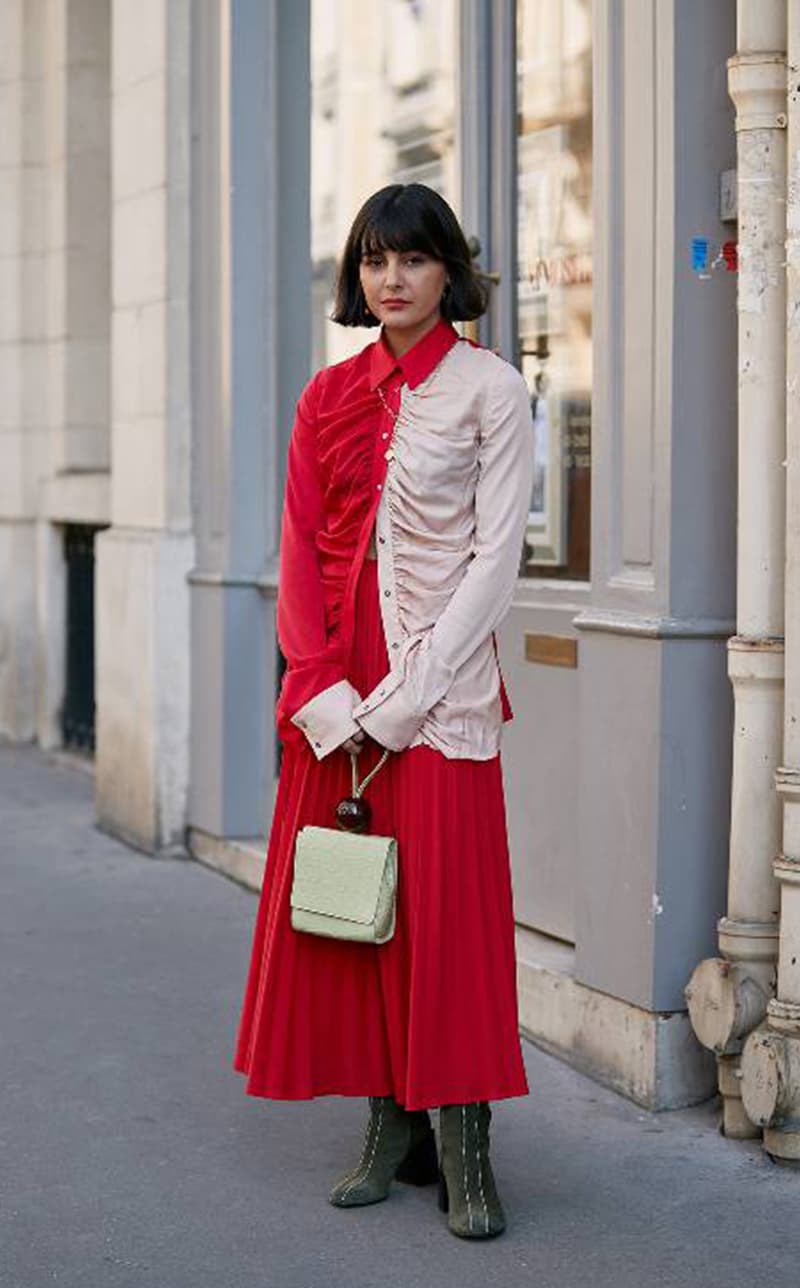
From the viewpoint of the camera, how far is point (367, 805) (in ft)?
15.4

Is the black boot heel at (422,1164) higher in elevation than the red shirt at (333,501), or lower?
lower

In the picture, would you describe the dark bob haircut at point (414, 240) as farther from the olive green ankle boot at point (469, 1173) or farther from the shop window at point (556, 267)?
the shop window at point (556, 267)

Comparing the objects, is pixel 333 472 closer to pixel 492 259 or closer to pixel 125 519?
pixel 492 259

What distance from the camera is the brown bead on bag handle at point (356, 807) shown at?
15.3ft

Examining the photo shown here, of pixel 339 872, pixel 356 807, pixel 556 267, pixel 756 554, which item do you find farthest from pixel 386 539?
pixel 556 267

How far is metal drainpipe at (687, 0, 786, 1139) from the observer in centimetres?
527

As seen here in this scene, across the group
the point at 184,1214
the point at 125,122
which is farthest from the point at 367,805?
the point at 125,122

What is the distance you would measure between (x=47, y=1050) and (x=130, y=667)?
10.5 ft

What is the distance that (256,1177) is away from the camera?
5.19 meters

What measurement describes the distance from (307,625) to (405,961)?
68 centimetres

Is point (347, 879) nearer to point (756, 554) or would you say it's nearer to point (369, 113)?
point (756, 554)

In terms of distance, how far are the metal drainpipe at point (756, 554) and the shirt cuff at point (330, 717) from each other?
1.07 meters

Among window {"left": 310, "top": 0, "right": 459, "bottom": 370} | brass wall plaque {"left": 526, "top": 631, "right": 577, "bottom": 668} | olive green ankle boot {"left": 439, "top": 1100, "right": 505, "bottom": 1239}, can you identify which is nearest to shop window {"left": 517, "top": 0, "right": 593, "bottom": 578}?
brass wall plaque {"left": 526, "top": 631, "right": 577, "bottom": 668}

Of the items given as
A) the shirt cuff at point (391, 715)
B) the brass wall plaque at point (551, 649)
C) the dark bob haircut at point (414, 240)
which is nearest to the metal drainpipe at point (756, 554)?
the dark bob haircut at point (414, 240)
